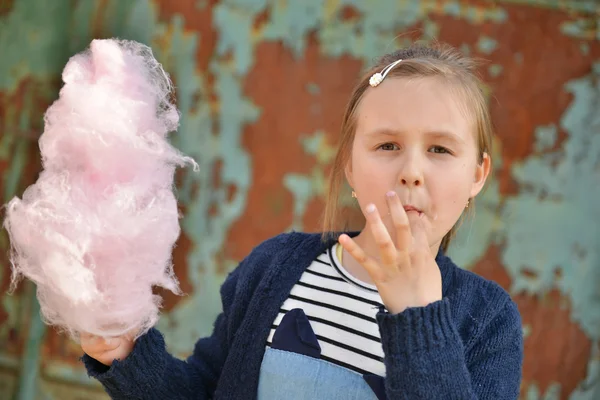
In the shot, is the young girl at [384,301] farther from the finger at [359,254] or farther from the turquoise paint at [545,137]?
the turquoise paint at [545,137]

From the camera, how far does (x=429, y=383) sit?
113cm

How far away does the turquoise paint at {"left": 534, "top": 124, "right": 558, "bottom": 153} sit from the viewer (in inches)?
95.5

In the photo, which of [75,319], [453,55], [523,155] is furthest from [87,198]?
[523,155]

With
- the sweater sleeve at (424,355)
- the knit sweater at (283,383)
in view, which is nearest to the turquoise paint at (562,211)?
the knit sweater at (283,383)

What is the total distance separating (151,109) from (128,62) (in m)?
0.10

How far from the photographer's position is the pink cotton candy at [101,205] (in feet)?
4.10

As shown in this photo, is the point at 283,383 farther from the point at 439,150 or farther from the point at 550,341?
the point at 550,341

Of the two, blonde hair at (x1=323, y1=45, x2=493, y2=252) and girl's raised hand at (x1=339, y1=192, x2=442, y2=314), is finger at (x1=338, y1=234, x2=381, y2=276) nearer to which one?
girl's raised hand at (x1=339, y1=192, x2=442, y2=314)

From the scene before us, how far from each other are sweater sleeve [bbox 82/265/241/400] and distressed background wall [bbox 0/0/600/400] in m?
0.97

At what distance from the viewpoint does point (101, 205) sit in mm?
1282

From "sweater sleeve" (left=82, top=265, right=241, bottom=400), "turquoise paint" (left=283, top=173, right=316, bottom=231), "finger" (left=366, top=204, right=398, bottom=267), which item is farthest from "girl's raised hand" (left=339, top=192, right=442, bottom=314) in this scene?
"turquoise paint" (left=283, top=173, right=316, bottom=231)

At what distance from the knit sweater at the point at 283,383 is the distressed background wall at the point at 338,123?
3.12 ft

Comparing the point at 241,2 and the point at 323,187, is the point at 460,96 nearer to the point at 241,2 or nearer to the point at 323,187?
the point at 323,187

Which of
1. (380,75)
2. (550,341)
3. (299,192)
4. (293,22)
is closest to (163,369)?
(380,75)
